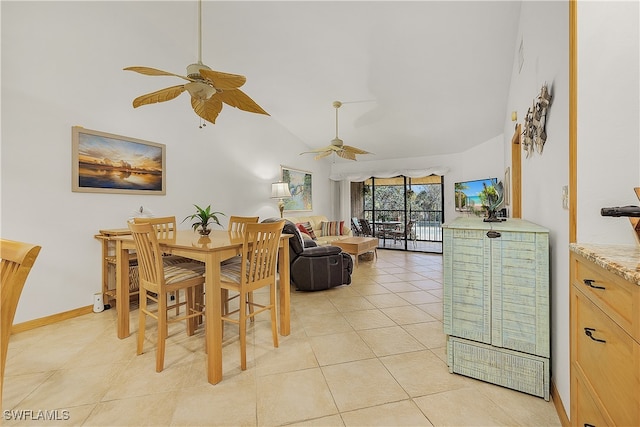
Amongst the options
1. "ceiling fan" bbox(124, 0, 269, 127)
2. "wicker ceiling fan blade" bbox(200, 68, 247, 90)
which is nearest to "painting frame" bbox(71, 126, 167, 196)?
"ceiling fan" bbox(124, 0, 269, 127)

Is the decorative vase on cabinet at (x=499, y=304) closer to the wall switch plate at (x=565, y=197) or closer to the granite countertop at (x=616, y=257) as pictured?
the wall switch plate at (x=565, y=197)

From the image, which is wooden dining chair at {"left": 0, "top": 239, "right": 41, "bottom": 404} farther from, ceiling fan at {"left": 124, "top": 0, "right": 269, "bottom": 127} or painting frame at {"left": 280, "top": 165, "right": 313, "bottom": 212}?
painting frame at {"left": 280, "top": 165, "right": 313, "bottom": 212}

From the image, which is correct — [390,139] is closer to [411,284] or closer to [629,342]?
[411,284]

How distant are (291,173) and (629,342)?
5938mm

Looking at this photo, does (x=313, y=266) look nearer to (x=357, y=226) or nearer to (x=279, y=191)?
(x=279, y=191)

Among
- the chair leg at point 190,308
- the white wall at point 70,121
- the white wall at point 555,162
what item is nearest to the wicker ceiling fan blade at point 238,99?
the chair leg at point 190,308

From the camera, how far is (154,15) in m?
3.24

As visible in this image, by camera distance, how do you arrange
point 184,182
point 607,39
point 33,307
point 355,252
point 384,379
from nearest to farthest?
1. point 607,39
2. point 384,379
3. point 33,307
4. point 184,182
5. point 355,252

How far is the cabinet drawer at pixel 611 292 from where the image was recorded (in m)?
0.75

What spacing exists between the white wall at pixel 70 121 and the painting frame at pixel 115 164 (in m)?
0.08

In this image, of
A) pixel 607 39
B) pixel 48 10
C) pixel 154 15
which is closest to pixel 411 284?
pixel 607 39

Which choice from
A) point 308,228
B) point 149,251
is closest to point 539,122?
point 149,251

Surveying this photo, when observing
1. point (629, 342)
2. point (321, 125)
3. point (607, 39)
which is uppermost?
point (321, 125)

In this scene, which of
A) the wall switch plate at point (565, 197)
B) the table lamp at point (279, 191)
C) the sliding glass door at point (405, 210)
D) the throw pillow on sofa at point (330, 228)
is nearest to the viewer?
the wall switch plate at point (565, 197)
